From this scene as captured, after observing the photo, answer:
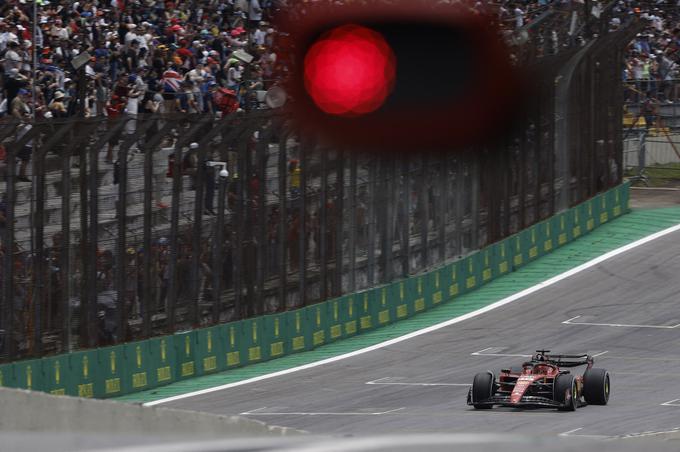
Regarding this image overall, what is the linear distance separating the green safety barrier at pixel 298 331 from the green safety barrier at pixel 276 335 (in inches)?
5.6

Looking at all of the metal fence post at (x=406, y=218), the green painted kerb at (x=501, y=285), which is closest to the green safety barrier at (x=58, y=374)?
the green painted kerb at (x=501, y=285)

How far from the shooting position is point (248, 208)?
30109 millimetres

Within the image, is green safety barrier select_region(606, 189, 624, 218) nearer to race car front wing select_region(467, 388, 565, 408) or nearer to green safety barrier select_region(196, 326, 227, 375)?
green safety barrier select_region(196, 326, 227, 375)

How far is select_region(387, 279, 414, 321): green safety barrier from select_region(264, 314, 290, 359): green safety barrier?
443 cm

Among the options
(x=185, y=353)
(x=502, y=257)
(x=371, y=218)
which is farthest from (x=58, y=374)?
(x=502, y=257)

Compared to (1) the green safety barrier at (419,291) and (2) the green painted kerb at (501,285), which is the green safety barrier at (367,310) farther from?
(1) the green safety barrier at (419,291)

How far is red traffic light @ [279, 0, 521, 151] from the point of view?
18.2 meters

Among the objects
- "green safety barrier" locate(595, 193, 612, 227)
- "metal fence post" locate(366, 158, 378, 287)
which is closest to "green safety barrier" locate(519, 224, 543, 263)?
"green safety barrier" locate(595, 193, 612, 227)

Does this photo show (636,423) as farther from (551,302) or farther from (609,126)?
(609,126)

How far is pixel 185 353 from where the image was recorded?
28.3 m

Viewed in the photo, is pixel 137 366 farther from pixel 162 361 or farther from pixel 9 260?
pixel 9 260

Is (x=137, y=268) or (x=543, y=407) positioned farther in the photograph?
(x=137, y=268)

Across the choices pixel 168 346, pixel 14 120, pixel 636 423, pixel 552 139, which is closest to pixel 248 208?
pixel 168 346

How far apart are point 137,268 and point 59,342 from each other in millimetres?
Result: 2504
